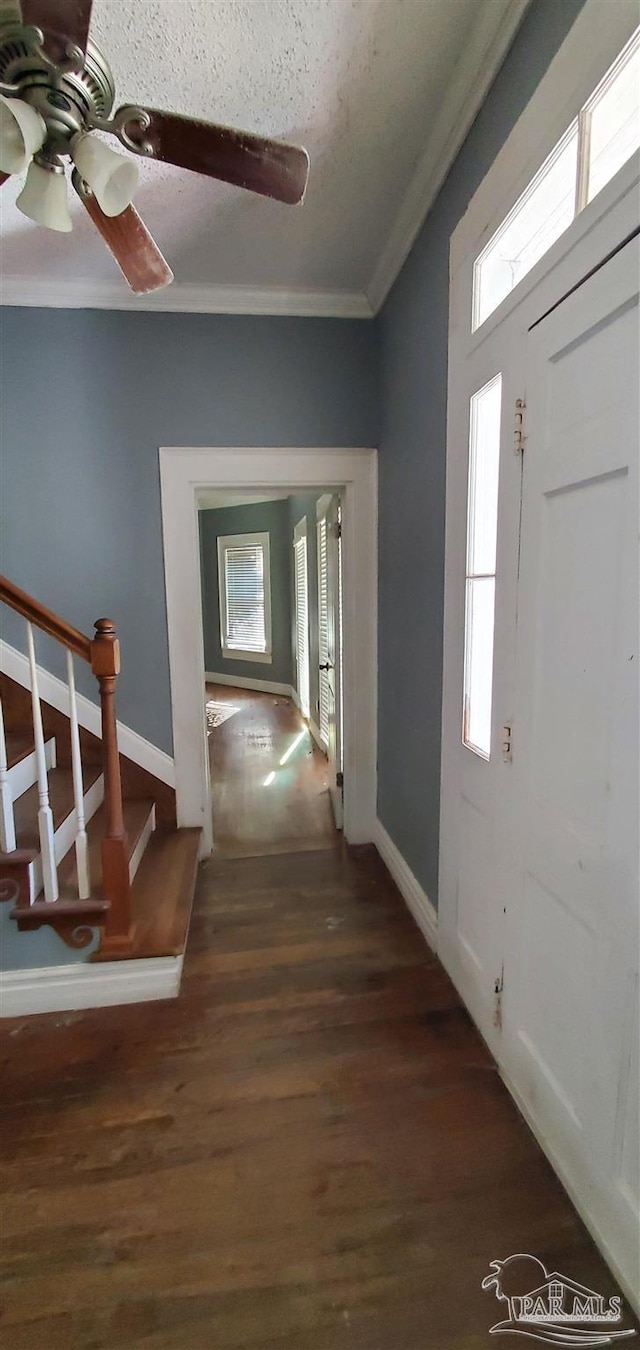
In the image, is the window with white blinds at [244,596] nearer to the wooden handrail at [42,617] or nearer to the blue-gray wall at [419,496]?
the blue-gray wall at [419,496]

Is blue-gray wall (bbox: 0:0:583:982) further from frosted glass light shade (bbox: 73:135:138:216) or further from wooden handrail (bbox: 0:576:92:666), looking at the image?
frosted glass light shade (bbox: 73:135:138:216)

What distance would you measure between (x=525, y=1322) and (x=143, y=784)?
2.24 m

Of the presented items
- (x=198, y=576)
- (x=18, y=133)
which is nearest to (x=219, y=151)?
(x=18, y=133)

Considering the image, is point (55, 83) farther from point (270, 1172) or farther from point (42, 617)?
point (270, 1172)

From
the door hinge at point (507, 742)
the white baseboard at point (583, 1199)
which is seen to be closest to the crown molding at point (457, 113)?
the door hinge at point (507, 742)

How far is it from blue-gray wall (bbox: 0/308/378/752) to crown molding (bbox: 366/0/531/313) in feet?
1.98

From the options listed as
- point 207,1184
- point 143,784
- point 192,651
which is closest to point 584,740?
point 207,1184

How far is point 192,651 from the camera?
275 cm

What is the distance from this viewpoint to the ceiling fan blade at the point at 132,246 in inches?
52.7

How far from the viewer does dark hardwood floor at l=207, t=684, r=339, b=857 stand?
308 cm

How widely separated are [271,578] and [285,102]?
544cm

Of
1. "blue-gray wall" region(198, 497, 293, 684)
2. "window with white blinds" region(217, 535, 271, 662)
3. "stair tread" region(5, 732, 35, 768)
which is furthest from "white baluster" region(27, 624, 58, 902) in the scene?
"window with white blinds" region(217, 535, 271, 662)

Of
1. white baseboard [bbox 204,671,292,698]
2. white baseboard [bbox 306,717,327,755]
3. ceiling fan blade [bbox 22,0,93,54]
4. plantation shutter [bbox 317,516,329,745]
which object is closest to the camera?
ceiling fan blade [bbox 22,0,93,54]

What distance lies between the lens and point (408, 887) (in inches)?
93.7
